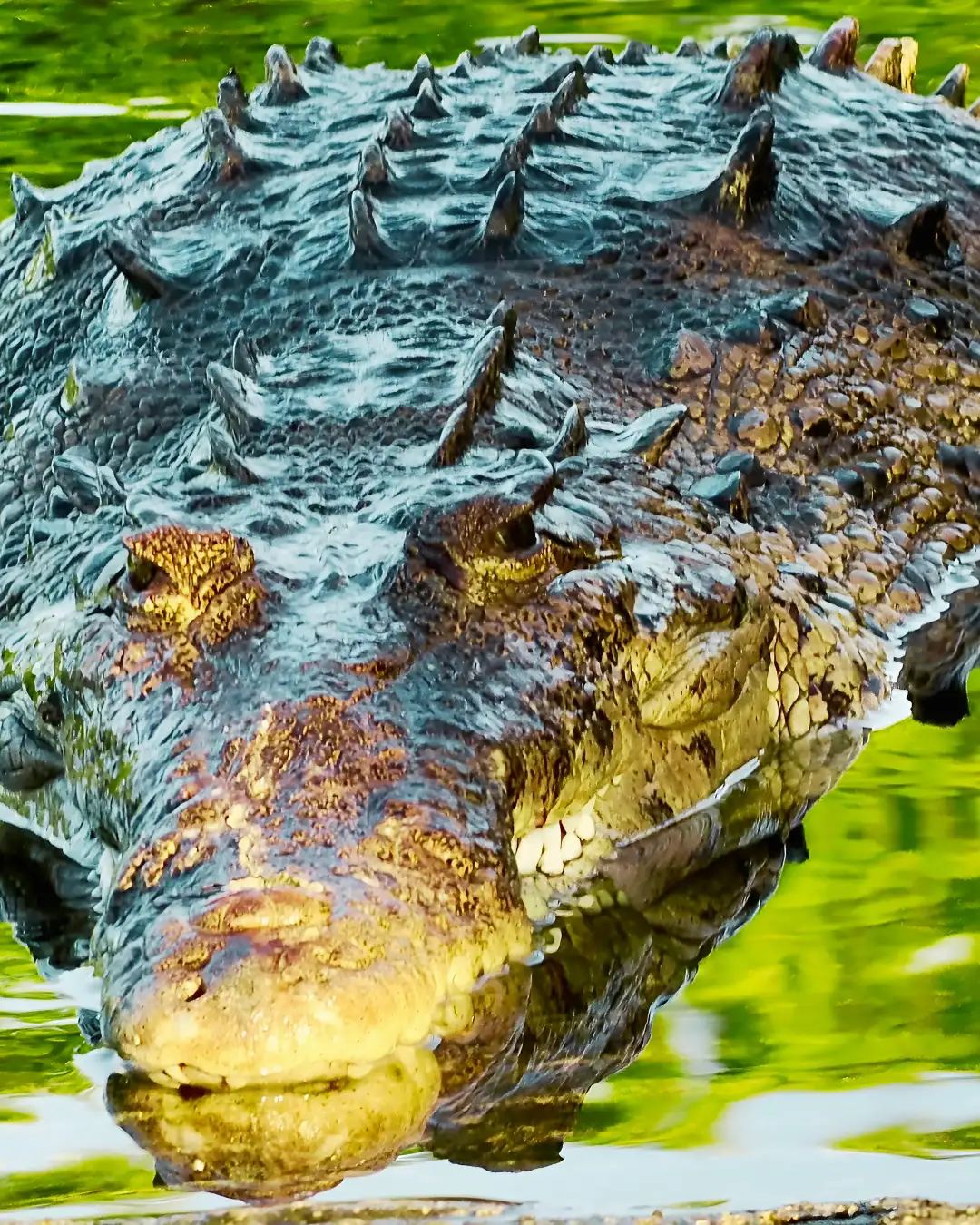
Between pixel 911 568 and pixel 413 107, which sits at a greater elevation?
pixel 413 107

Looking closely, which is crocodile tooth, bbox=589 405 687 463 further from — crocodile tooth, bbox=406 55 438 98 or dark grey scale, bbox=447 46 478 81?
dark grey scale, bbox=447 46 478 81

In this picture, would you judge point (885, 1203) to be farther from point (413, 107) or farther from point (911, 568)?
point (413, 107)

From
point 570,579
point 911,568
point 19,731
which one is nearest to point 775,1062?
point 570,579

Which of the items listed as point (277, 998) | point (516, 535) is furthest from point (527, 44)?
point (277, 998)

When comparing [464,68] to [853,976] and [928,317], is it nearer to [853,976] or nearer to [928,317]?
[928,317]

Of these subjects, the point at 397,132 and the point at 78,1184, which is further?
the point at 397,132
